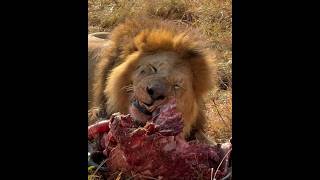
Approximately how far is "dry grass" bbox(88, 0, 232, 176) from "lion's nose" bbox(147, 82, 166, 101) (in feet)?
0.86

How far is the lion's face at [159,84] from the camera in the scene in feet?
6.53

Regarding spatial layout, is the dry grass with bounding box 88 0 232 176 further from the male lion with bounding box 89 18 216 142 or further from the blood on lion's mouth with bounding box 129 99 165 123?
the blood on lion's mouth with bounding box 129 99 165 123

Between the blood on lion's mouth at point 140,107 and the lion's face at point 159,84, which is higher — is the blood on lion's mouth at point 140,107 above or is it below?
below

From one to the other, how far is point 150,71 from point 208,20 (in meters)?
0.63

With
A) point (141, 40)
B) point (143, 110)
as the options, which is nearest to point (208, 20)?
point (141, 40)

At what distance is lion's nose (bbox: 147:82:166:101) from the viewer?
1978 mm

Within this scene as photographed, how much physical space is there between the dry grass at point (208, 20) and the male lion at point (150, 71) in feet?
0.15

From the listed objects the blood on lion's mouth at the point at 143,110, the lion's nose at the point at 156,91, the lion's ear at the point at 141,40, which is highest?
the lion's ear at the point at 141,40

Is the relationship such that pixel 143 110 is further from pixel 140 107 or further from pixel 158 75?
pixel 158 75

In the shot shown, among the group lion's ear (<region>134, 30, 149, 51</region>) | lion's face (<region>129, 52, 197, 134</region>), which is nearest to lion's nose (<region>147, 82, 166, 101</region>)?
lion's face (<region>129, 52, 197, 134</region>)

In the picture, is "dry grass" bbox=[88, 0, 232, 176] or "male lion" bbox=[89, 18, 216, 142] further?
"dry grass" bbox=[88, 0, 232, 176]

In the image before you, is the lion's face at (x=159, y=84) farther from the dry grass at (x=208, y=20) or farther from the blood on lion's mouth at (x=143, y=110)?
the dry grass at (x=208, y=20)

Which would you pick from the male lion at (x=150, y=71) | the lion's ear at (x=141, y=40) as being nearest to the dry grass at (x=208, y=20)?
the male lion at (x=150, y=71)

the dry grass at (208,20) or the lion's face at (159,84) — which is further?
the dry grass at (208,20)
